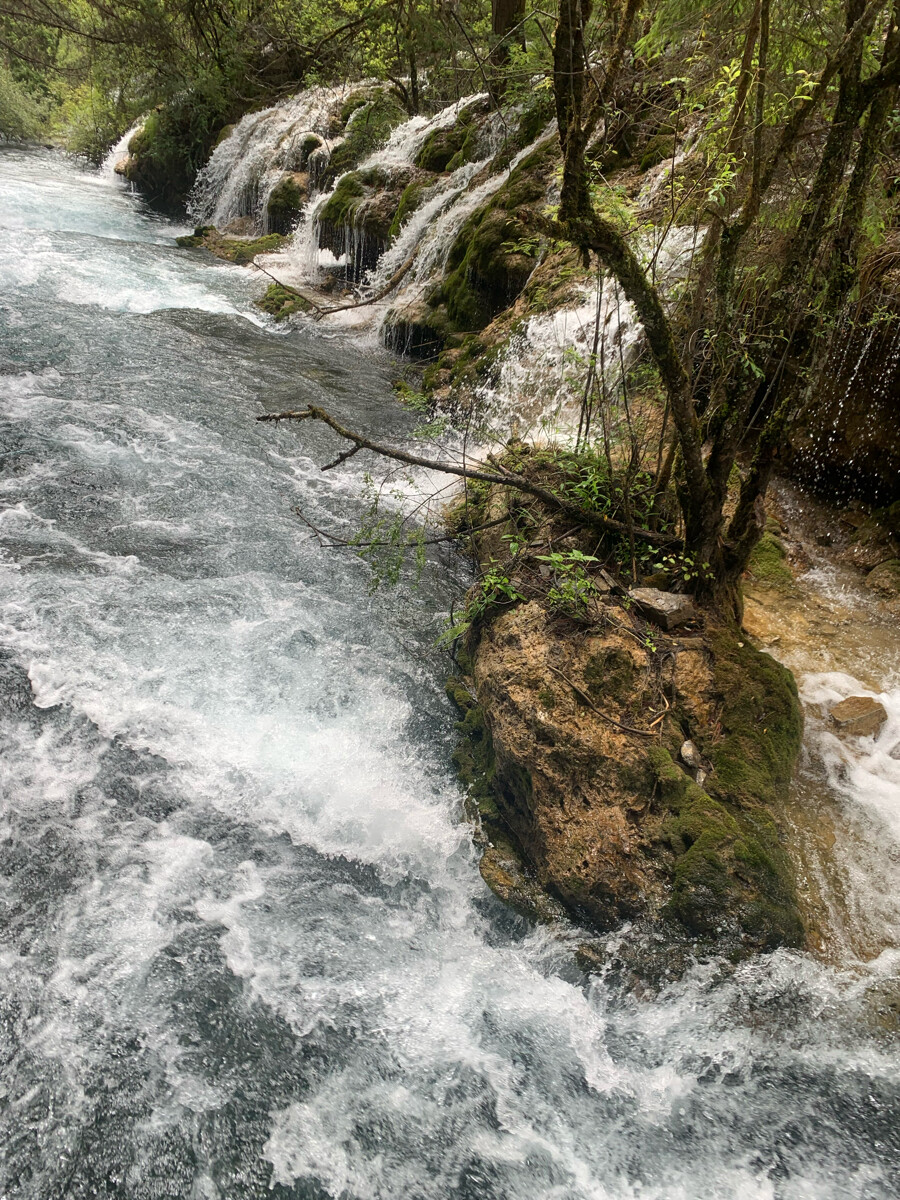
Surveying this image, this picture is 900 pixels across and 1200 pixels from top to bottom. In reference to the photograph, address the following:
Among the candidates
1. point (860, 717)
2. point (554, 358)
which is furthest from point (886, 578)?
point (554, 358)

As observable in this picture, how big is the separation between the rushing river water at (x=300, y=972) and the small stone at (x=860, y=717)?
1.39 metres

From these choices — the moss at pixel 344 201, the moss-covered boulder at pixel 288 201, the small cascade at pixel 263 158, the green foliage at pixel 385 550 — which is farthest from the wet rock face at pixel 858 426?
the small cascade at pixel 263 158

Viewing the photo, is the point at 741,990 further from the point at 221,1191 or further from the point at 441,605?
the point at 441,605

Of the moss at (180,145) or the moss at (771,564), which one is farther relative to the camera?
the moss at (180,145)

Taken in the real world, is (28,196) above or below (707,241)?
below

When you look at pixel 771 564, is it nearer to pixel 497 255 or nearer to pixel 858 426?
pixel 858 426

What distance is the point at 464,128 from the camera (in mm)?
11344

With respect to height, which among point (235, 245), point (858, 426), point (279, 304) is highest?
point (858, 426)

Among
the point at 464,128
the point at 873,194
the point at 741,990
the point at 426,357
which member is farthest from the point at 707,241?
the point at 464,128

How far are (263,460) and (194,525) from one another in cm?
135

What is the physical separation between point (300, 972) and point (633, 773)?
5.75 feet

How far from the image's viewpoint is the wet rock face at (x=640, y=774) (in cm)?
305

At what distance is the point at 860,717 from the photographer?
12.9ft

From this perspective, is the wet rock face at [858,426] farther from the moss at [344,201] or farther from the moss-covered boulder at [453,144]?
the moss at [344,201]
